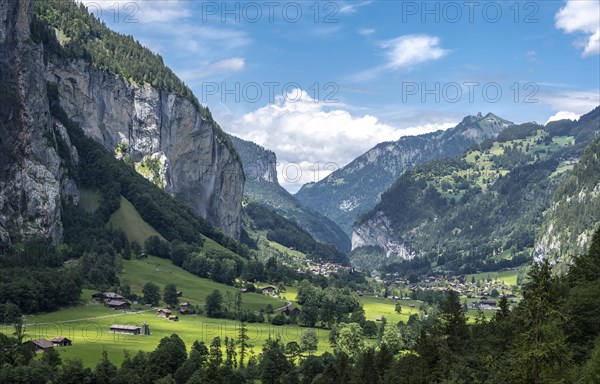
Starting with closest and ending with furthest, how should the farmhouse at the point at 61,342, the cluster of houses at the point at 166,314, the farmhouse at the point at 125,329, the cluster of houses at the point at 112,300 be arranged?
the farmhouse at the point at 61,342 < the farmhouse at the point at 125,329 < the cluster of houses at the point at 166,314 < the cluster of houses at the point at 112,300

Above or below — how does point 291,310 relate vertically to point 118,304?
below

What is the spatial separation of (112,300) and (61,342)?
5096 centimetres

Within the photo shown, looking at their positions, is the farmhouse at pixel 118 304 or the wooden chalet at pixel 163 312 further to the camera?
the farmhouse at pixel 118 304

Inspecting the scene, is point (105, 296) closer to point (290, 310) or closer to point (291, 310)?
point (290, 310)

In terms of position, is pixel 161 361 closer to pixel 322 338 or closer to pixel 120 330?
pixel 120 330

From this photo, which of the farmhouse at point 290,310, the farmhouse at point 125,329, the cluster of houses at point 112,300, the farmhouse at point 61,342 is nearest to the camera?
the farmhouse at point 61,342

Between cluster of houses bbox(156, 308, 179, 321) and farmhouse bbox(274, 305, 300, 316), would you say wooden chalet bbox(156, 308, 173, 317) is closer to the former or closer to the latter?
cluster of houses bbox(156, 308, 179, 321)

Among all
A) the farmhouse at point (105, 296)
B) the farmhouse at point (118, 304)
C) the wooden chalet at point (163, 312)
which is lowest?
the wooden chalet at point (163, 312)

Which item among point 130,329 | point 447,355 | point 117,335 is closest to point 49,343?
point 117,335

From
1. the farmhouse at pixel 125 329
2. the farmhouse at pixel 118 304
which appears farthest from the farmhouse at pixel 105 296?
the farmhouse at pixel 125 329

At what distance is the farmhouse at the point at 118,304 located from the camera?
16088 centimetres

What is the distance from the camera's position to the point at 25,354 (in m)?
98.4

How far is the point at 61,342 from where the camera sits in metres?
114

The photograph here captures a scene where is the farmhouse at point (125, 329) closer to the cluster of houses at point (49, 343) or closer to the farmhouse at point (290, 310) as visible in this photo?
the cluster of houses at point (49, 343)
